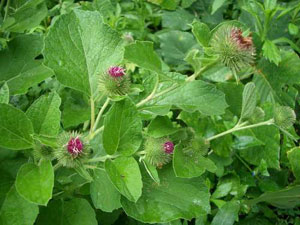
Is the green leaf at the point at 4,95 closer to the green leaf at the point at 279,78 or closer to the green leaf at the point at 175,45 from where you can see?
the green leaf at the point at 175,45

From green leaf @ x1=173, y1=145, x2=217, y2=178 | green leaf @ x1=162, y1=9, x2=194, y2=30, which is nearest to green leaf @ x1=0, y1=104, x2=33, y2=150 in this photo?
green leaf @ x1=173, y1=145, x2=217, y2=178

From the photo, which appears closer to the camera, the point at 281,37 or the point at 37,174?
the point at 37,174

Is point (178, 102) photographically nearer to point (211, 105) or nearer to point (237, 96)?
point (211, 105)

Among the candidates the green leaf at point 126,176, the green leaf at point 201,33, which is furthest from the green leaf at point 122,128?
the green leaf at point 201,33

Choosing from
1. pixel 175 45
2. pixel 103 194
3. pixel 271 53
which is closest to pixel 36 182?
pixel 103 194

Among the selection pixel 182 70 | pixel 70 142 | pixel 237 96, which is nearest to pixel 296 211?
pixel 237 96

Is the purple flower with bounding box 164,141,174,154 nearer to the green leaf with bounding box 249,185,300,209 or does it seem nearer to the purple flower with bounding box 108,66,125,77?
the purple flower with bounding box 108,66,125,77
